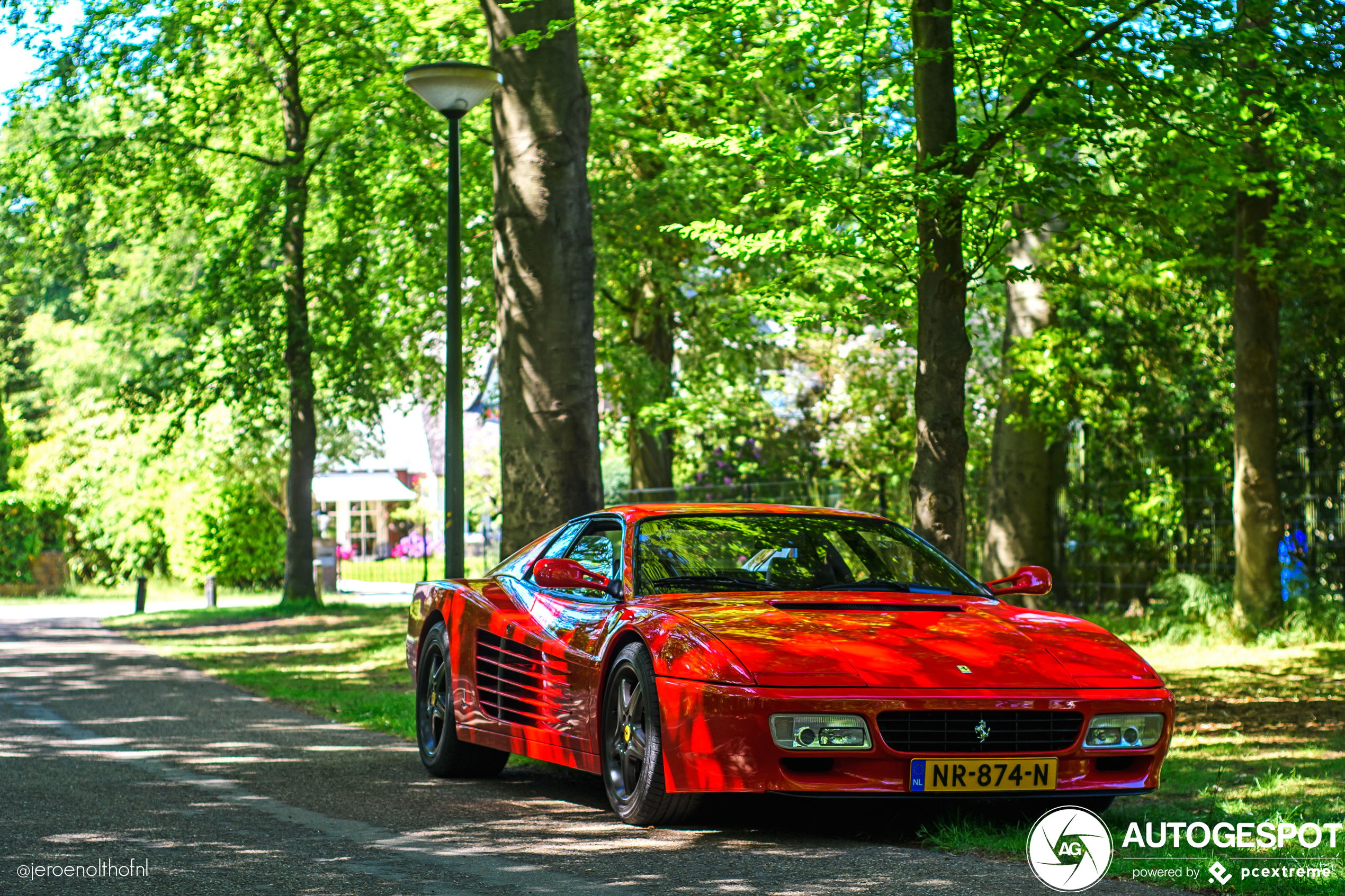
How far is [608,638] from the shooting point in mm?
6812

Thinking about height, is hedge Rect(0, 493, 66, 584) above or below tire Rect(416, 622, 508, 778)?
above

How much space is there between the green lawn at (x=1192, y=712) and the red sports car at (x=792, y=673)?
1.40ft

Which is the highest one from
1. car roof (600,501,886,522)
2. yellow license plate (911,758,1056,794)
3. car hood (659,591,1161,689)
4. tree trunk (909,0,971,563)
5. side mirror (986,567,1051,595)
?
tree trunk (909,0,971,563)

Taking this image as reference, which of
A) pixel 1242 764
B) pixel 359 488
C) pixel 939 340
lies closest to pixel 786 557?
pixel 1242 764

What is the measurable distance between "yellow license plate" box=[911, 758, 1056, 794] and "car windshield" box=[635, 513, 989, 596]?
4.78 ft

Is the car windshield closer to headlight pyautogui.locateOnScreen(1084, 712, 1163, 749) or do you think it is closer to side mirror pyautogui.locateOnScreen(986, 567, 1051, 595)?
side mirror pyautogui.locateOnScreen(986, 567, 1051, 595)

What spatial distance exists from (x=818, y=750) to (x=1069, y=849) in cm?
98

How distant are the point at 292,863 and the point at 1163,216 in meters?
7.84

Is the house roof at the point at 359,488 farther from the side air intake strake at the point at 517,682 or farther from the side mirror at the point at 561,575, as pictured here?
the side mirror at the point at 561,575

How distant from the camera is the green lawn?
19.6ft

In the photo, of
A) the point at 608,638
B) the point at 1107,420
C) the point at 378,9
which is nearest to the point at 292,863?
the point at 608,638

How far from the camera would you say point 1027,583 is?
7383mm

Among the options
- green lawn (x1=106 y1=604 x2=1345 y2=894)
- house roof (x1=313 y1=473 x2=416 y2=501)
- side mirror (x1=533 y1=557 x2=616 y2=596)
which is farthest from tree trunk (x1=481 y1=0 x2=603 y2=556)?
house roof (x1=313 y1=473 x2=416 y2=501)

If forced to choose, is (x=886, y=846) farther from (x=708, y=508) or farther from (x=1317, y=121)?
(x=1317, y=121)
